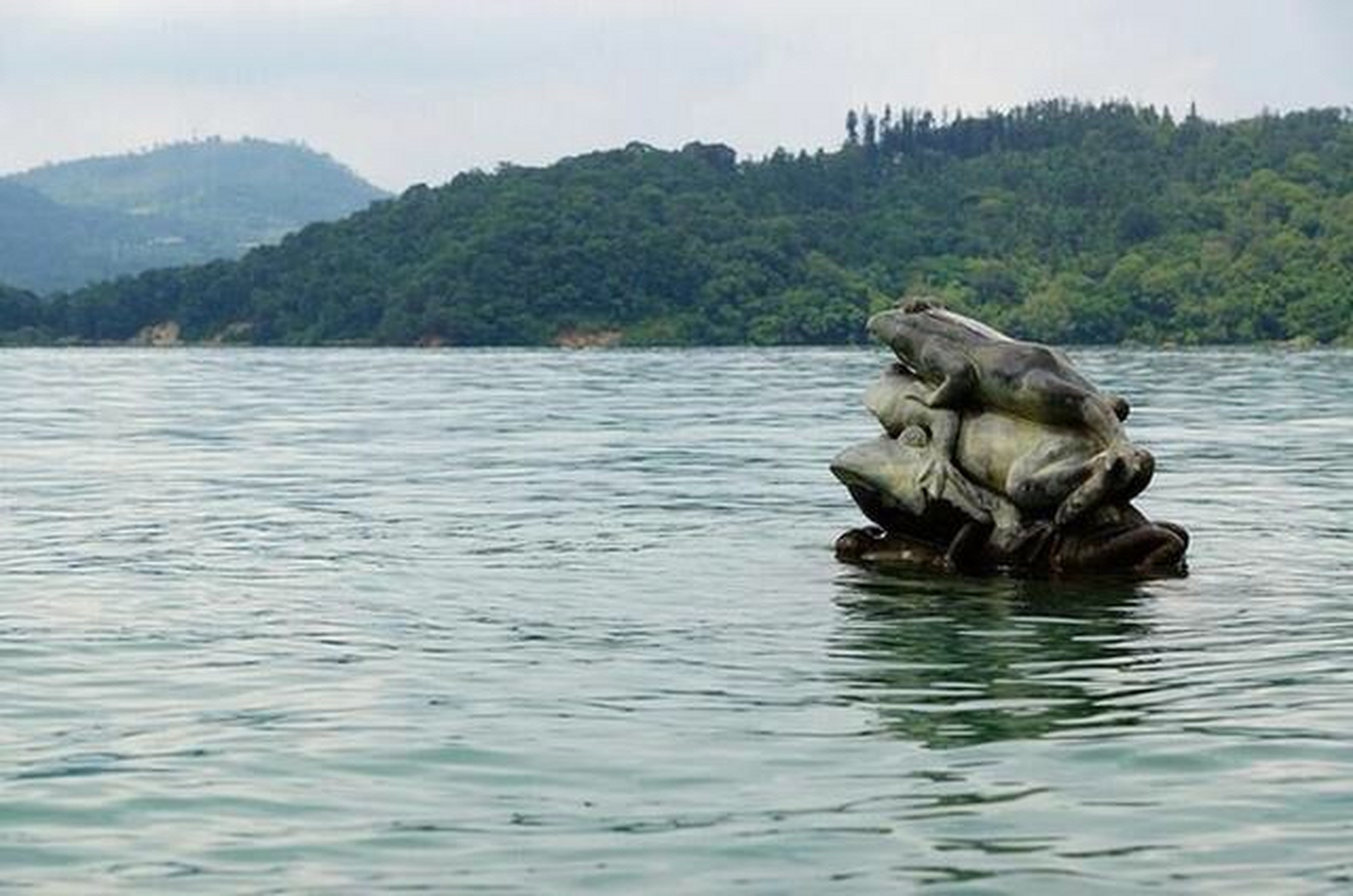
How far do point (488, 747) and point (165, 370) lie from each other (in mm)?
95313

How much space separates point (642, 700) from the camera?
12719 mm

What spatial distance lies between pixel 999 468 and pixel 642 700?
238 inches

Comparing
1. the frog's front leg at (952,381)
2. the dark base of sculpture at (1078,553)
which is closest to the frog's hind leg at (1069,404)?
the frog's front leg at (952,381)

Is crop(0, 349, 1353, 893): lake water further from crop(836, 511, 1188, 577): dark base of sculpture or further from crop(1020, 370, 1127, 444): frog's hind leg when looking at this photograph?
crop(1020, 370, 1127, 444): frog's hind leg

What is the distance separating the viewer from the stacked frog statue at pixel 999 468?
17.6m

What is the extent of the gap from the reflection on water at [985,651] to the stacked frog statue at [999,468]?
41 centimetres

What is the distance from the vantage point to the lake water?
9258 millimetres

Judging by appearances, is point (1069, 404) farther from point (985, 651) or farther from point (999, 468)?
point (985, 651)

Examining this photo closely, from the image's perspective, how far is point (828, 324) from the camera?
170000 millimetres

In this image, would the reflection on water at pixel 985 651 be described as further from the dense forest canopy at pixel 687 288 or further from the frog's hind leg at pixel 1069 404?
the dense forest canopy at pixel 687 288

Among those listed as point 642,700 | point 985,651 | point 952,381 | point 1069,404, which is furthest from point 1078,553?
point 642,700

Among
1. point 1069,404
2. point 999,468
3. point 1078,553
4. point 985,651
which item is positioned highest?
point 1069,404

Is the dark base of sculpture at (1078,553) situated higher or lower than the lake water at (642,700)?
higher

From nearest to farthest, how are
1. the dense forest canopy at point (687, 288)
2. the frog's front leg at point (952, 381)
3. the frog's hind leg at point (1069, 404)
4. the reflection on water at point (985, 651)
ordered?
1. the reflection on water at point (985, 651)
2. the frog's hind leg at point (1069, 404)
3. the frog's front leg at point (952, 381)
4. the dense forest canopy at point (687, 288)
